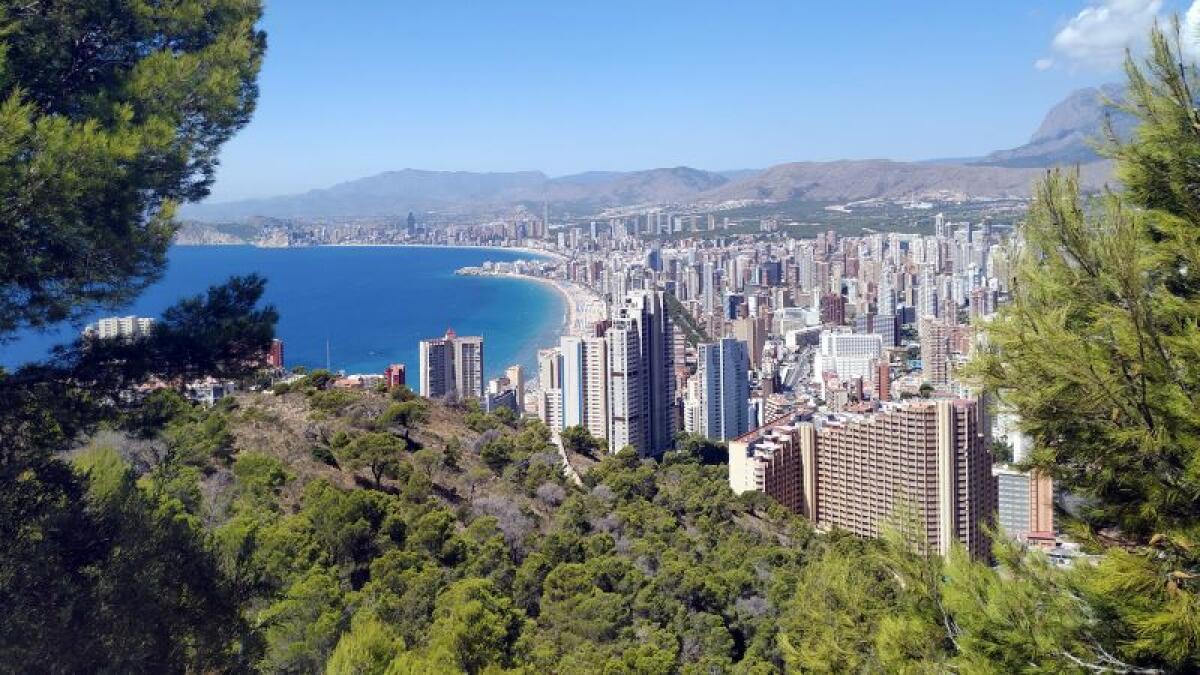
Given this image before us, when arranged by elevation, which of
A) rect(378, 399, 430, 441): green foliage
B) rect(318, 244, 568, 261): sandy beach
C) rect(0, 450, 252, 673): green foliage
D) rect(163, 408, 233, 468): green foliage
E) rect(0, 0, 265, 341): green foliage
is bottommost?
rect(378, 399, 430, 441): green foliage

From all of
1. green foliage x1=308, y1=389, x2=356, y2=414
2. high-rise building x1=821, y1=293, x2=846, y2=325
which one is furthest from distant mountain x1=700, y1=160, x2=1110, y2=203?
green foliage x1=308, y1=389, x2=356, y2=414

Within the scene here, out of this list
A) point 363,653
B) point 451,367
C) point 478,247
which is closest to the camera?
point 363,653

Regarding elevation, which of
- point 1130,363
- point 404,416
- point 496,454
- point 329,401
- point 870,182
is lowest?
point 496,454

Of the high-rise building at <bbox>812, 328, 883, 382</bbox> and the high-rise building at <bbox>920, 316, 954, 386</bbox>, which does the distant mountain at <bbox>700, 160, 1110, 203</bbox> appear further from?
the high-rise building at <bbox>920, 316, 954, 386</bbox>

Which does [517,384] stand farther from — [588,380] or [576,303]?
[576,303]

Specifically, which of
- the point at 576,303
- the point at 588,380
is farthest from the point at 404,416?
the point at 576,303

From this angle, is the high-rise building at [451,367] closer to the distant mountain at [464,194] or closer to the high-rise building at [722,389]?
the high-rise building at [722,389]

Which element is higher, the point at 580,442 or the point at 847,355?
the point at 580,442
